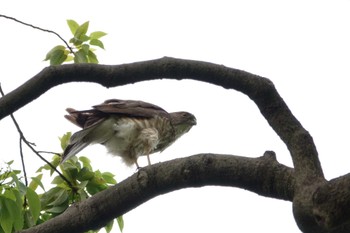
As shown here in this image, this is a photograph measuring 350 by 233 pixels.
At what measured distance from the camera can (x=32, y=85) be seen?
2963 millimetres

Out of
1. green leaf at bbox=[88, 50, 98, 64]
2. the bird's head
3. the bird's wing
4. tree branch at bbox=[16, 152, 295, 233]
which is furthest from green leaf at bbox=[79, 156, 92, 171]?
the bird's head

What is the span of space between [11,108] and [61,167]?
1605 mm

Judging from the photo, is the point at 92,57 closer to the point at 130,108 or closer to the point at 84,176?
the point at 84,176

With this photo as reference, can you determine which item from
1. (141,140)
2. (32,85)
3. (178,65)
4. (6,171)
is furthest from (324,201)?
(141,140)

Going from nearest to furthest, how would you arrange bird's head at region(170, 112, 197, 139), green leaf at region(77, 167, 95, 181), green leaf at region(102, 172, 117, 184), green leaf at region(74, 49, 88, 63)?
green leaf at region(74, 49, 88, 63), green leaf at region(77, 167, 95, 181), green leaf at region(102, 172, 117, 184), bird's head at region(170, 112, 197, 139)

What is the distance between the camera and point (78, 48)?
4.41 m

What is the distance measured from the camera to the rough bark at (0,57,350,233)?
2.43 meters

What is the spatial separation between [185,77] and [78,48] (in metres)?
1.48

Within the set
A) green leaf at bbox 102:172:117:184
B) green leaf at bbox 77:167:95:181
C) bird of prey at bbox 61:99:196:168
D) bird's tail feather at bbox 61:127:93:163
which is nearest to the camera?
green leaf at bbox 77:167:95:181

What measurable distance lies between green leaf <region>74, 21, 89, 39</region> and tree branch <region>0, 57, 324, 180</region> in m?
1.41

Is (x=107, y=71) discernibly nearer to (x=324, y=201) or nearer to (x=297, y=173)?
(x=297, y=173)

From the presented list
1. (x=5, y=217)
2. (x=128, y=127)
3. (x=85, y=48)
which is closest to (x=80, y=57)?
(x=85, y=48)

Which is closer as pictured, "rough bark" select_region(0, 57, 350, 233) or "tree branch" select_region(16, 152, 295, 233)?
"rough bark" select_region(0, 57, 350, 233)

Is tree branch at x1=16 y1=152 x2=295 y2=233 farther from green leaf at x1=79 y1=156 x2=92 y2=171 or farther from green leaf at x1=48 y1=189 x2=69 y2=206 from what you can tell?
green leaf at x1=79 y1=156 x2=92 y2=171
